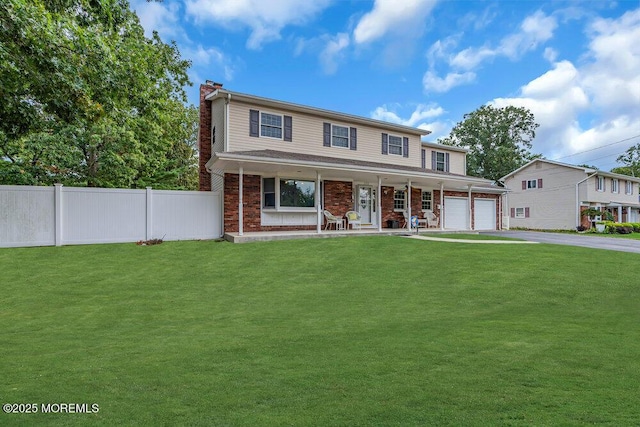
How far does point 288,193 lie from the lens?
1612 cm

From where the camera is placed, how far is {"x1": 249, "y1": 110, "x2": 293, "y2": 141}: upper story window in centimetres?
1595

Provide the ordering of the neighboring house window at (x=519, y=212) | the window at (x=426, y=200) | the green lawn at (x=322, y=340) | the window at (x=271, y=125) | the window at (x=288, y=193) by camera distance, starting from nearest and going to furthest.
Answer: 1. the green lawn at (x=322, y=340)
2. the window at (x=288, y=193)
3. the window at (x=271, y=125)
4. the window at (x=426, y=200)
5. the neighboring house window at (x=519, y=212)

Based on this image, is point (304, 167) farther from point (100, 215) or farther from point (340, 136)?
point (100, 215)

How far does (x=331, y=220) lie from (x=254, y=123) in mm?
5656

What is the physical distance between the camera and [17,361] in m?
3.94

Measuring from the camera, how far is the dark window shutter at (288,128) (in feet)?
55.3

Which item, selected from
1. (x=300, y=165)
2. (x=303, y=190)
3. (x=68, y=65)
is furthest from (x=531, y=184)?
(x=68, y=65)

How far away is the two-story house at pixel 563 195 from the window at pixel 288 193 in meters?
22.9

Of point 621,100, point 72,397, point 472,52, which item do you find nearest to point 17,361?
point 72,397

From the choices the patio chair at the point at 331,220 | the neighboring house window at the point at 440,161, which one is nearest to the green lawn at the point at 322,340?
the patio chair at the point at 331,220

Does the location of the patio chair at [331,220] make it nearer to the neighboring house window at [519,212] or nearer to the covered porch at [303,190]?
the covered porch at [303,190]

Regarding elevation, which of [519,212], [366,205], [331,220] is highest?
[519,212]

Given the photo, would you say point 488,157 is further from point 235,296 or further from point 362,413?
point 362,413

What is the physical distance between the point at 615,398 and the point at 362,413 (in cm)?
210
